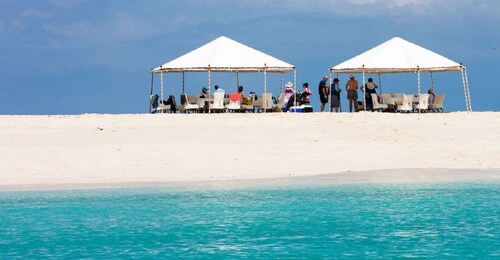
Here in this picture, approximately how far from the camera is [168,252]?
12.2 metres

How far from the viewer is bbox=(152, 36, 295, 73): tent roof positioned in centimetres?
3203

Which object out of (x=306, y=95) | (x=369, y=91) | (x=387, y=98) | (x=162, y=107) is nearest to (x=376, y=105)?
(x=387, y=98)

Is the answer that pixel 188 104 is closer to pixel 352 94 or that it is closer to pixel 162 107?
pixel 162 107

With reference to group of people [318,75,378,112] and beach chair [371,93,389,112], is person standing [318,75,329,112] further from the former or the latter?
beach chair [371,93,389,112]

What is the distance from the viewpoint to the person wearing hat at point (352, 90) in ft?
109

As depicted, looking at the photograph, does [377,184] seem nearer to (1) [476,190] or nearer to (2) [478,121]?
(1) [476,190]

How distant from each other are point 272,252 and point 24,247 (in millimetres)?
3453

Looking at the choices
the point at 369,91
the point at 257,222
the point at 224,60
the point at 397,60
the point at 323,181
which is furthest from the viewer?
the point at 369,91

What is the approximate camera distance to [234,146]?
24.9 metres

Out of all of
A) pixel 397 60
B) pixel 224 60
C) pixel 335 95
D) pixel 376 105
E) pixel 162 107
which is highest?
pixel 224 60

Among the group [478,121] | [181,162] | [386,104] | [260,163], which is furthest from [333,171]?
[386,104]

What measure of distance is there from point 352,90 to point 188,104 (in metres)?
5.98

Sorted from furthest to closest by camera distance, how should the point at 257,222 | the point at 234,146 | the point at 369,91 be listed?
the point at 369,91 → the point at 234,146 → the point at 257,222

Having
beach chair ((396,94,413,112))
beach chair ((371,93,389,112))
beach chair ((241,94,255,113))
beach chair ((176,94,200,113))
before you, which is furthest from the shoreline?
beach chair ((176,94,200,113))
